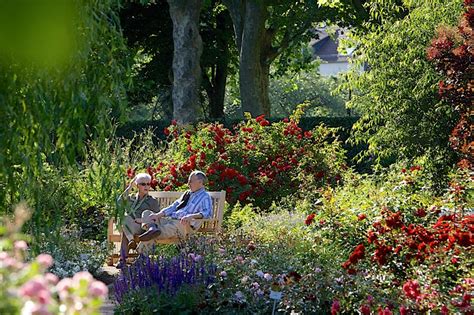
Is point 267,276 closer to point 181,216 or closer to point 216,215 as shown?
point 181,216

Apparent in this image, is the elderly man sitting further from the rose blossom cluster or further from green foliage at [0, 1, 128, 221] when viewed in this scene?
the rose blossom cluster

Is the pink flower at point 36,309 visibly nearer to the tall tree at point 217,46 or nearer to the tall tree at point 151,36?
the tall tree at point 151,36

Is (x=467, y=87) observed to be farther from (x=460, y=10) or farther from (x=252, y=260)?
(x=252, y=260)

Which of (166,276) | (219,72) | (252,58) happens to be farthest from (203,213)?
(219,72)

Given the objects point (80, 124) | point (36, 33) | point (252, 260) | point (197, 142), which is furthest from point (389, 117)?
point (36, 33)

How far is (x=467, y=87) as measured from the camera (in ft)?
35.0

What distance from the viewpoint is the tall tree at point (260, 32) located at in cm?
2300

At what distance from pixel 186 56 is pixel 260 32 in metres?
2.63

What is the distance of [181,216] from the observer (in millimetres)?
10758

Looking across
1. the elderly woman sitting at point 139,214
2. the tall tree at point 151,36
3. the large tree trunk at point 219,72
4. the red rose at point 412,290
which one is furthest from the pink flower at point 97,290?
the large tree trunk at point 219,72

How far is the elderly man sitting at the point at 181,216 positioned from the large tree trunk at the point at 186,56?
34.8 feet

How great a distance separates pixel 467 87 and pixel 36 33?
6.94 meters

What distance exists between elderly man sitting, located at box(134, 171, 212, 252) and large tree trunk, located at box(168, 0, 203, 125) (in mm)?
10612

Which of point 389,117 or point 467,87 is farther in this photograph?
point 389,117
